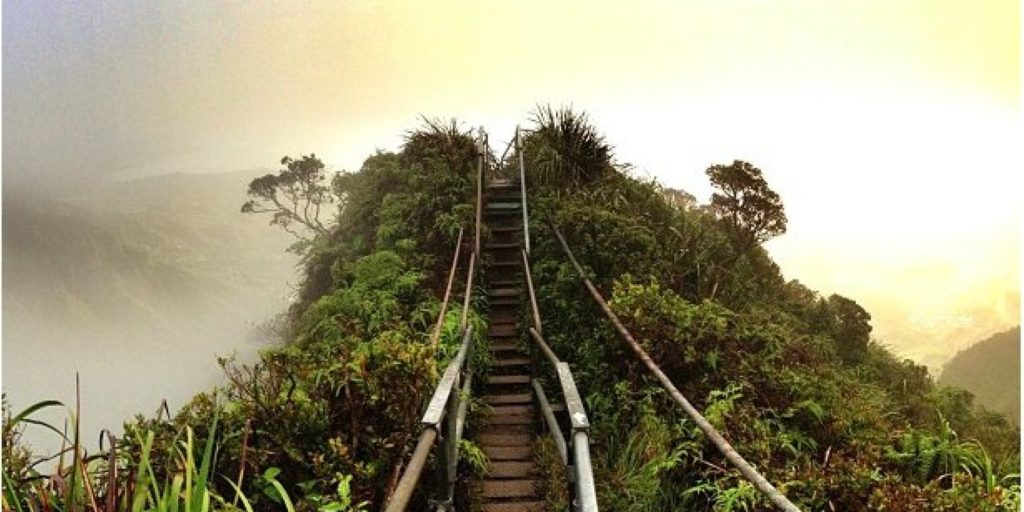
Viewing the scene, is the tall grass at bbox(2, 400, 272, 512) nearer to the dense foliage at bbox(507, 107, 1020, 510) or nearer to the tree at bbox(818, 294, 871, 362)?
the dense foliage at bbox(507, 107, 1020, 510)

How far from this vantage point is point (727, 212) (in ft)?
30.6

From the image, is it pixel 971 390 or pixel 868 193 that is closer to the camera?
pixel 971 390

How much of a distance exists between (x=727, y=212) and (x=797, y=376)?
5622 mm

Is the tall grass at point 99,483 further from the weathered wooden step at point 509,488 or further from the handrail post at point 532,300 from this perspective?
the handrail post at point 532,300

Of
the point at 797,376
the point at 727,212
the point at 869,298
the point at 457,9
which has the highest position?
the point at 457,9

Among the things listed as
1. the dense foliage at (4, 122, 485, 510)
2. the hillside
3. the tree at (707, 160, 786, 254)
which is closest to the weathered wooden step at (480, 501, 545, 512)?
the dense foliage at (4, 122, 485, 510)

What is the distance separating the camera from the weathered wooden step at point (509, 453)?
386 centimetres

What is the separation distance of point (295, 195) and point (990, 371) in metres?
10.7

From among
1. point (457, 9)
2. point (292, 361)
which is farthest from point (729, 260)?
point (292, 361)

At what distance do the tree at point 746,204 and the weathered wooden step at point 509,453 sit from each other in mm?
6039

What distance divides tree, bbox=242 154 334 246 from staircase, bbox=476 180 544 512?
4.11 meters

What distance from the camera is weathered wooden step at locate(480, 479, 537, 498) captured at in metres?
3.46

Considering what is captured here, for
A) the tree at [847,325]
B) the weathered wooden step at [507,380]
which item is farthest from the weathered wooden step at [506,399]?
the tree at [847,325]

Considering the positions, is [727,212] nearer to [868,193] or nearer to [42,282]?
[868,193]
